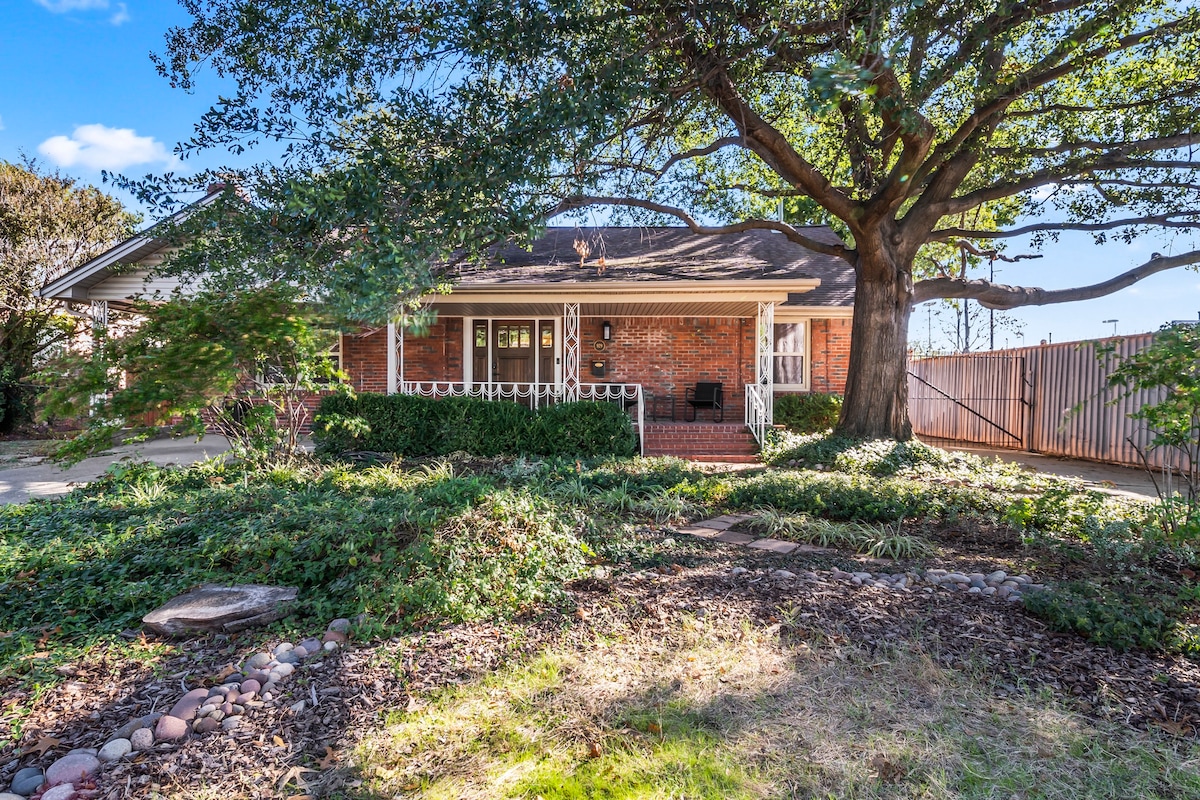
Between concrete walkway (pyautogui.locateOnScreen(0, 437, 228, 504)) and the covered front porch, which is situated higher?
the covered front porch

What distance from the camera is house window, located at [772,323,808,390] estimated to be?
1359 cm

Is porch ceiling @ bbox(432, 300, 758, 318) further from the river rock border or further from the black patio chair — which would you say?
the river rock border

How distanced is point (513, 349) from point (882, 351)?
24.8ft

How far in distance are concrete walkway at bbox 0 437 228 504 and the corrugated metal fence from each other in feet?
42.9

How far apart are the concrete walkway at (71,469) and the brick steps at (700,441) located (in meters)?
6.47

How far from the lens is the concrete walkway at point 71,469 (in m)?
7.36

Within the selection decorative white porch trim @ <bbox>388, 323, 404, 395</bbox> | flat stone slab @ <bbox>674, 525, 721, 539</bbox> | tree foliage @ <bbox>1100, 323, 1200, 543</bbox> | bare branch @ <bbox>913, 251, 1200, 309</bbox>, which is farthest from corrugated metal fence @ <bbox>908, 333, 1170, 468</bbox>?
decorative white porch trim @ <bbox>388, 323, 404, 395</bbox>

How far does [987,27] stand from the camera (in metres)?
6.07

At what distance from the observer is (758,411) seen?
1048cm

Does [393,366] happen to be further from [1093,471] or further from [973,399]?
[973,399]

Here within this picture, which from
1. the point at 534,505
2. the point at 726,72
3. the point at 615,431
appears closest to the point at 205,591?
the point at 534,505

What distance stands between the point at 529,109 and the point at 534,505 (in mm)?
3207

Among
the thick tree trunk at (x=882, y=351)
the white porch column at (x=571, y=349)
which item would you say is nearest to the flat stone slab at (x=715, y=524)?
the thick tree trunk at (x=882, y=351)

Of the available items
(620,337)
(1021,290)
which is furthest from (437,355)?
(1021,290)
